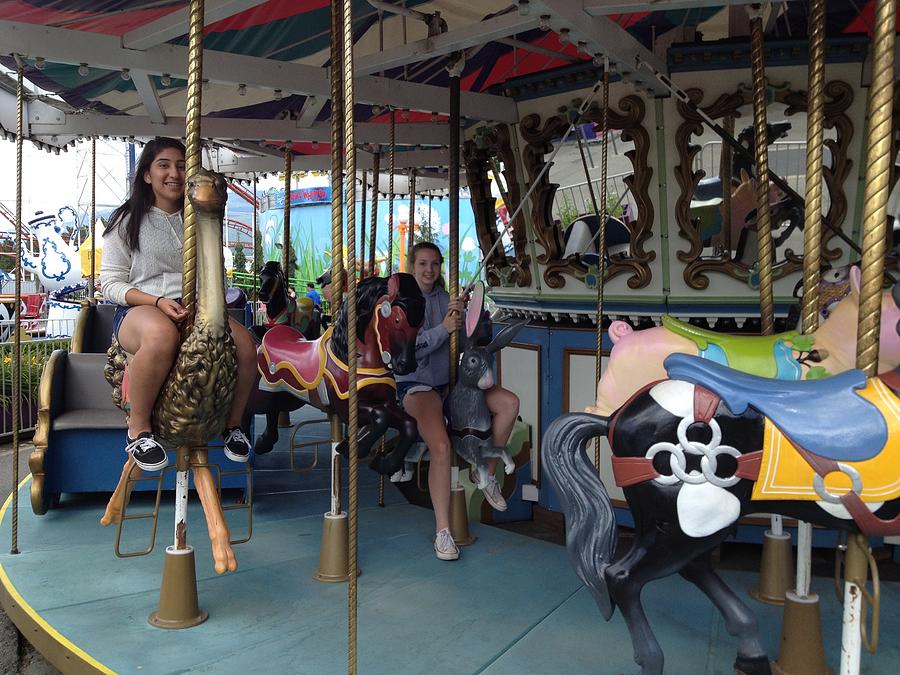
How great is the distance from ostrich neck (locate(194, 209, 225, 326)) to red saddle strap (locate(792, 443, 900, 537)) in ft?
5.57

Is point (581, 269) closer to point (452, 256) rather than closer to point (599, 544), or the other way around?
point (452, 256)

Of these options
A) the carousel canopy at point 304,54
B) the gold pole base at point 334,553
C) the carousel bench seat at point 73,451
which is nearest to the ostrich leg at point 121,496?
the gold pole base at point 334,553

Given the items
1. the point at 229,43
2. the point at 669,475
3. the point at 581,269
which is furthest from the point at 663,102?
the point at 669,475

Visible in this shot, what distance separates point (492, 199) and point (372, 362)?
7.95ft

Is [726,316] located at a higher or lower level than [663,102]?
lower

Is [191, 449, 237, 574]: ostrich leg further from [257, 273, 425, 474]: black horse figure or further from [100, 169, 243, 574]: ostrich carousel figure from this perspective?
[257, 273, 425, 474]: black horse figure

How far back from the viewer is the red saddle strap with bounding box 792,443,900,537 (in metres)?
1.74

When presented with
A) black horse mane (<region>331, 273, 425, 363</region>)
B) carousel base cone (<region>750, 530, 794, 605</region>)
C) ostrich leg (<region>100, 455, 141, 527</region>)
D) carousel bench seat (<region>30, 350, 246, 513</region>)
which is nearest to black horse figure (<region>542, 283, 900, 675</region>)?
carousel base cone (<region>750, 530, 794, 605</region>)

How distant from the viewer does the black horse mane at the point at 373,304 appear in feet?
10.3

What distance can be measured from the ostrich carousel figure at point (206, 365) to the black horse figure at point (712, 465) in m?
1.08

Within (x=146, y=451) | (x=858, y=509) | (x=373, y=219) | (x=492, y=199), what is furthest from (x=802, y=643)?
(x=492, y=199)

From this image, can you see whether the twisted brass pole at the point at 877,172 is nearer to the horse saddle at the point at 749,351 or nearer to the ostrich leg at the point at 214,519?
the horse saddle at the point at 749,351

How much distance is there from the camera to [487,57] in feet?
15.7

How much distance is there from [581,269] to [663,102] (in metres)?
1.00
